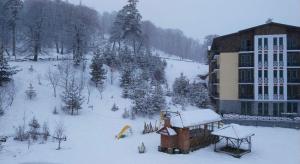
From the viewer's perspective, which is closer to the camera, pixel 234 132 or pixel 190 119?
pixel 234 132

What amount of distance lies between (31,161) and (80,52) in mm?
29453

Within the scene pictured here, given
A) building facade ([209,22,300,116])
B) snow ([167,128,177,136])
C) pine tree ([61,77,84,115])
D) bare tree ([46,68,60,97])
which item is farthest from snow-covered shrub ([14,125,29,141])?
building facade ([209,22,300,116])

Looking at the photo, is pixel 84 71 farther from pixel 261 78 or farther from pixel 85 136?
pixel 261 78

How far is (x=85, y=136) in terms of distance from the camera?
101 ft

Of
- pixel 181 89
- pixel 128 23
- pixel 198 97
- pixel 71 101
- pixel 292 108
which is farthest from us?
pixel 128 23

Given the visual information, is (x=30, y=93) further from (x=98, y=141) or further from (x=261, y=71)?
(x=261, y=71)

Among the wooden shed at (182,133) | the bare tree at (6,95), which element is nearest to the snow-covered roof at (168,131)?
the wooden shed at (182,133)

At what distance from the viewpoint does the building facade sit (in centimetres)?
4241

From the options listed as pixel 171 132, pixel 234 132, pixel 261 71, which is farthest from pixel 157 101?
pixel 261 71

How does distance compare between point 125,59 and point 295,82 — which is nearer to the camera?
point 295,82

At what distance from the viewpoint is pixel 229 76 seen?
4456cm

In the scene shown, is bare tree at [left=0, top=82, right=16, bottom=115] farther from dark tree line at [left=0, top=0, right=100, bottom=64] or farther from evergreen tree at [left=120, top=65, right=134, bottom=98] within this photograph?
evergreen tree at [left=120, top=65, right=134, bottom=98]

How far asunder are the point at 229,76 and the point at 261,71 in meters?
4.48

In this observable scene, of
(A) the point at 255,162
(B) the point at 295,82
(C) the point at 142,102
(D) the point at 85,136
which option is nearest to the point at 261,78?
(B) the point at 295,82
